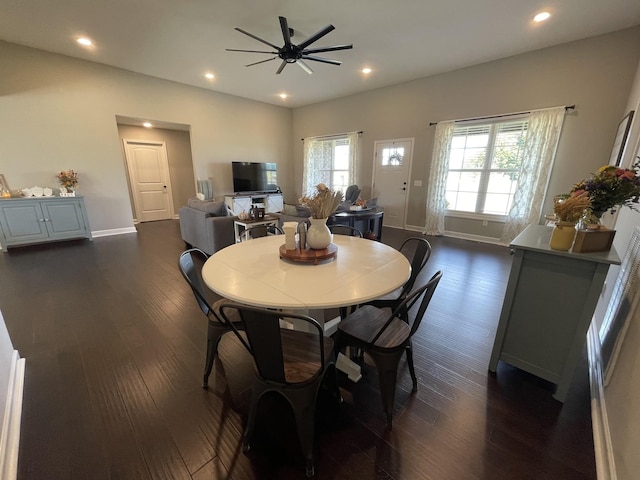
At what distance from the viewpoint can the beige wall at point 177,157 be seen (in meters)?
6.56

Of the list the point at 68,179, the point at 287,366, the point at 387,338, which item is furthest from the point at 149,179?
the point at 387,338

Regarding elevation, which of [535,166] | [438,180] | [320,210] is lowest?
[320,210]

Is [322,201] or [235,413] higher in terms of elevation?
[322,201]

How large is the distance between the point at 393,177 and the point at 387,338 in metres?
5.22

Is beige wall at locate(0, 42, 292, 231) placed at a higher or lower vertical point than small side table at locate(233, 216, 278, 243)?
higher

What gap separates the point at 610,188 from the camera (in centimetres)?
128

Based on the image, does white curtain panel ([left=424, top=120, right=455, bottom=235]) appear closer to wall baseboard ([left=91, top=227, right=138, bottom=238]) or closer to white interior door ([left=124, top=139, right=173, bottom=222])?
wall baseboard ([left=91, top=227, right=138, bottom=238])

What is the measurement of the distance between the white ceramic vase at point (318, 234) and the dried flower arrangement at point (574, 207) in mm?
1237

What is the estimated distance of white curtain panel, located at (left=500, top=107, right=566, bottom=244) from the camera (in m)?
3.94

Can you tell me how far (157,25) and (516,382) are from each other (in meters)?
5.45

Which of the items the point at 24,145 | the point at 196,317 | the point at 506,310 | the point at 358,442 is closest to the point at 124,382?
the point at 196,317

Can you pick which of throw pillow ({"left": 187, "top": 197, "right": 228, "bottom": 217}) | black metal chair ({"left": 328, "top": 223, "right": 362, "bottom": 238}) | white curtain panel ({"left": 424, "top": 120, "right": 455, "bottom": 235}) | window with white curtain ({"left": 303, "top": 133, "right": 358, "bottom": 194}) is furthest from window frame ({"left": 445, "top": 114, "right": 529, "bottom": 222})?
throw pillow ({"left": 187, "top": 197, "right": 228, "bottom": 217})

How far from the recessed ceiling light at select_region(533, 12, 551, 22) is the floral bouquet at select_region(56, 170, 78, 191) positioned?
746 cm

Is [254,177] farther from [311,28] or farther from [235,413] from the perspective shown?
[235,413]
